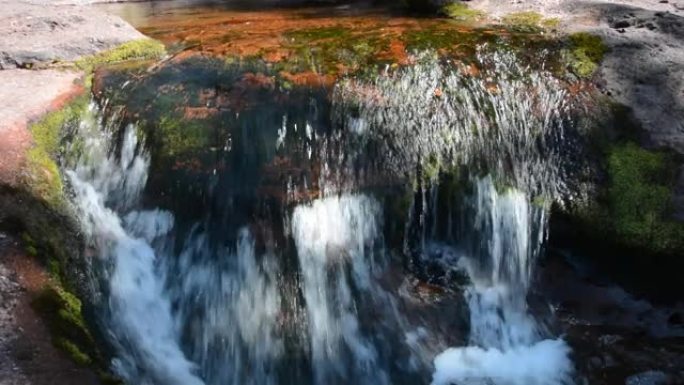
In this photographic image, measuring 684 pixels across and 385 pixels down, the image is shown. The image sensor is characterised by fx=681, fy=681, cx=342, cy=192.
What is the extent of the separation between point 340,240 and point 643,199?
8.57 feet

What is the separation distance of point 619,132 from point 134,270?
14.4ft

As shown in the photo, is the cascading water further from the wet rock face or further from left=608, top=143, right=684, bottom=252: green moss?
left=608, top=143, right=684, bottom=252: green moss

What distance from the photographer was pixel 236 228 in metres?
5.57

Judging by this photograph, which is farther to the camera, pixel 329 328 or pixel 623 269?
pixel 623 269

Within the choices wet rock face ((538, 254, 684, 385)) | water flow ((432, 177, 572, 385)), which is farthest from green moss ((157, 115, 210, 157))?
wet rock face ((538, 254, 684, 385))

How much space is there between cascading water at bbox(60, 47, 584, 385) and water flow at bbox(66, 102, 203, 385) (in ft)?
0.05

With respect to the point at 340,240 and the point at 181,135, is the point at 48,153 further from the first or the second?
the point at 340,240

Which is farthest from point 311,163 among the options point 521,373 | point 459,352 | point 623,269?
point 623,269

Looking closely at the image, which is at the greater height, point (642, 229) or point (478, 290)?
point (642, 229)

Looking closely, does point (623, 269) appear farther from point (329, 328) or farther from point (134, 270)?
point (134, 270)

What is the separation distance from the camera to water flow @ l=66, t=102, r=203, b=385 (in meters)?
4.81

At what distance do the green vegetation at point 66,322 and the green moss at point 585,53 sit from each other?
16.6 ft

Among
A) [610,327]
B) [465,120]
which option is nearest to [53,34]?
[465,120]

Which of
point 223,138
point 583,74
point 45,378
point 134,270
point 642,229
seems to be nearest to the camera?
point 45,378
